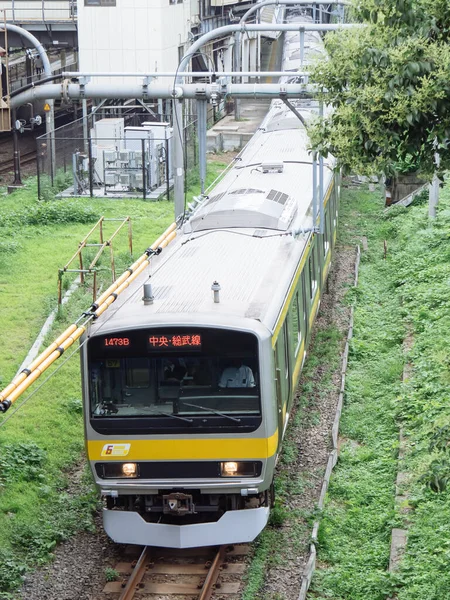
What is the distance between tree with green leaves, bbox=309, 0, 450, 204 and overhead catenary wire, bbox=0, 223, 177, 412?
2830mm

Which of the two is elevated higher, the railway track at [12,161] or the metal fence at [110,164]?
the metal fence at [110,164]

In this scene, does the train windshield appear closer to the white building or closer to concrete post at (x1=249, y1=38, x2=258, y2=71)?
the white building

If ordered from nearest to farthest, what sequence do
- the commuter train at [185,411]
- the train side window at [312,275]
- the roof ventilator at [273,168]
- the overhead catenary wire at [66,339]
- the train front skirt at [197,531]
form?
the overhead catenary wire at [66,339] → the commuter train at [185,411] → the train front skirt at [197,531] → the train side window at [312,275] → the roof ventilator at [273,168]

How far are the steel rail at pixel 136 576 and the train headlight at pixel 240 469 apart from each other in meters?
1.24

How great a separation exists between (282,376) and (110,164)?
1716cm

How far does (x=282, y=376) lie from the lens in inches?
410

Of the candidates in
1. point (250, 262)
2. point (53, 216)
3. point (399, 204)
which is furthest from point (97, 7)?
point (250, 262)

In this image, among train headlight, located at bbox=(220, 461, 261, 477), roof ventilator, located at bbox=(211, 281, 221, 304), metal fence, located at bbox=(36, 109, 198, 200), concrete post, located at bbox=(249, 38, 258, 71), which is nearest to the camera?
train headlight, located at bbox=(220, 461, 261, 477)

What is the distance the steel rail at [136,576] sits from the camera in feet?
30.6

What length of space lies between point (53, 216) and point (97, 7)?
913 cm

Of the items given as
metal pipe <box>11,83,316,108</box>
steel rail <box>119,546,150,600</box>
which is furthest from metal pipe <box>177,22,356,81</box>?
steel rail <box>119,546,150,600</box>

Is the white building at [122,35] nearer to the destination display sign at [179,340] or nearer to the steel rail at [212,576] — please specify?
the destination display sign at [179,340]

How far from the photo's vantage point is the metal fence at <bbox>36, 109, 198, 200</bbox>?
2616 centimetres

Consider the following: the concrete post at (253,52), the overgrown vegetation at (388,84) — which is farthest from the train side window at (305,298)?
the concrete post at (253,52)
